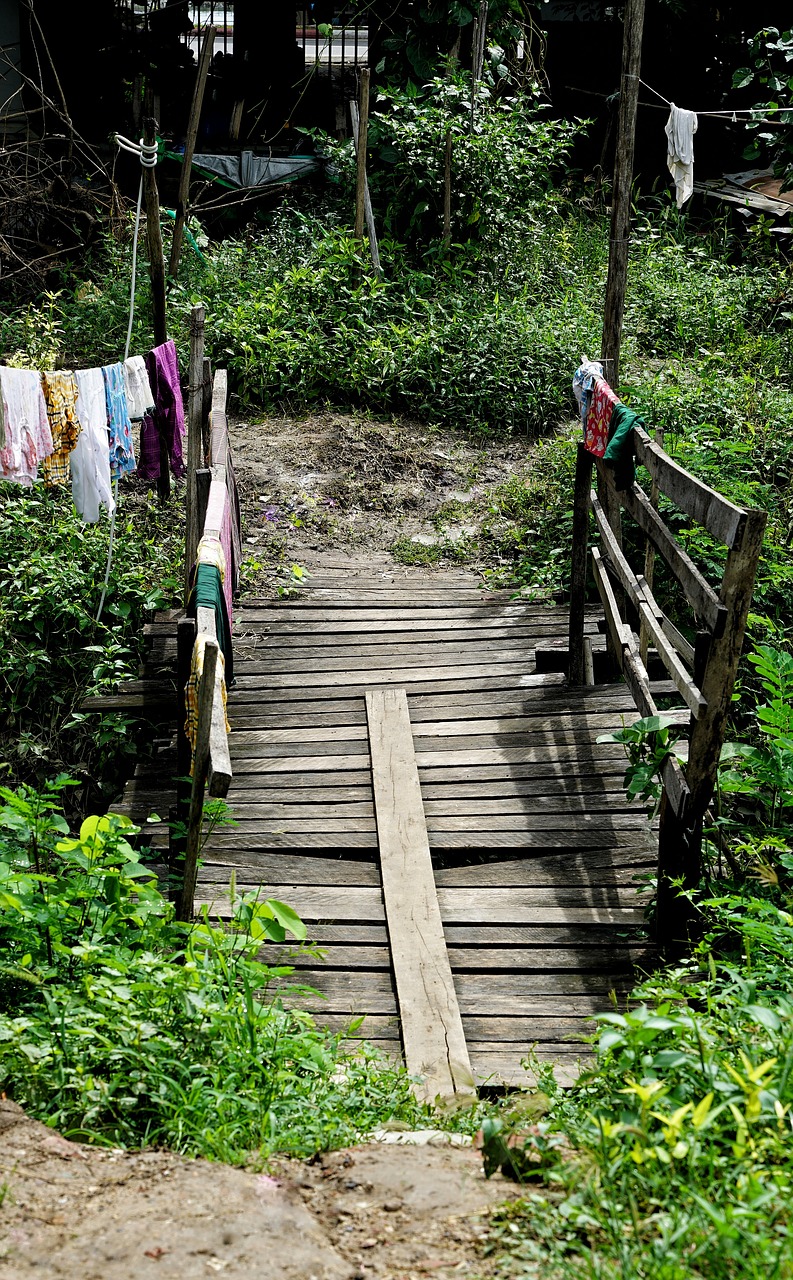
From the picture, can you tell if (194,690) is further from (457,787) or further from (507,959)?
(457,787)

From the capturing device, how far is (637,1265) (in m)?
1.98

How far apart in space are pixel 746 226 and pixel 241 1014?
11.4m

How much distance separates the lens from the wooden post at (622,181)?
249 inches

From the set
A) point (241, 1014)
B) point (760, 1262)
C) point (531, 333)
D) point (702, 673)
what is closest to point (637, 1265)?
point (760, 1262)

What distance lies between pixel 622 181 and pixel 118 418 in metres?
3.19

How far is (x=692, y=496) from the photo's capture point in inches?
160

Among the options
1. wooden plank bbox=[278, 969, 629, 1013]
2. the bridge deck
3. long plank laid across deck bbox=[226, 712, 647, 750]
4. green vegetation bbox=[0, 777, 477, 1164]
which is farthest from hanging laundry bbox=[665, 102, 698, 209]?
green vegetation bbox=[0, 777, 477, 1164]

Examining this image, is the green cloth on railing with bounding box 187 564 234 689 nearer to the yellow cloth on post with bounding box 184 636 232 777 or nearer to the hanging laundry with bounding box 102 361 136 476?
the yellow cloth on post with bounding box 184 636 232 777

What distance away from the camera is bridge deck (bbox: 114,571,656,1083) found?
3.96 metres

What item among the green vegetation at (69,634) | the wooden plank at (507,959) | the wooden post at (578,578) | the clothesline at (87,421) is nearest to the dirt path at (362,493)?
the green vegetation at (69,634)

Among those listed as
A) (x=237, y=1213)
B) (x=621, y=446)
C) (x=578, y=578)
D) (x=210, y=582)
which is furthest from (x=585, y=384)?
(x=237, y=1213)

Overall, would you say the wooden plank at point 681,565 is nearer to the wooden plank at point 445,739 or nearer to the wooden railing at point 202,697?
the wooden plank at point 445,739

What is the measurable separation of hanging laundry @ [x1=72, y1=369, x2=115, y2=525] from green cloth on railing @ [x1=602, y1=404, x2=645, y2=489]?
2.39m

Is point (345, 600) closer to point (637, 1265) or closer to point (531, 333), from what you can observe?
point (531, 333)
